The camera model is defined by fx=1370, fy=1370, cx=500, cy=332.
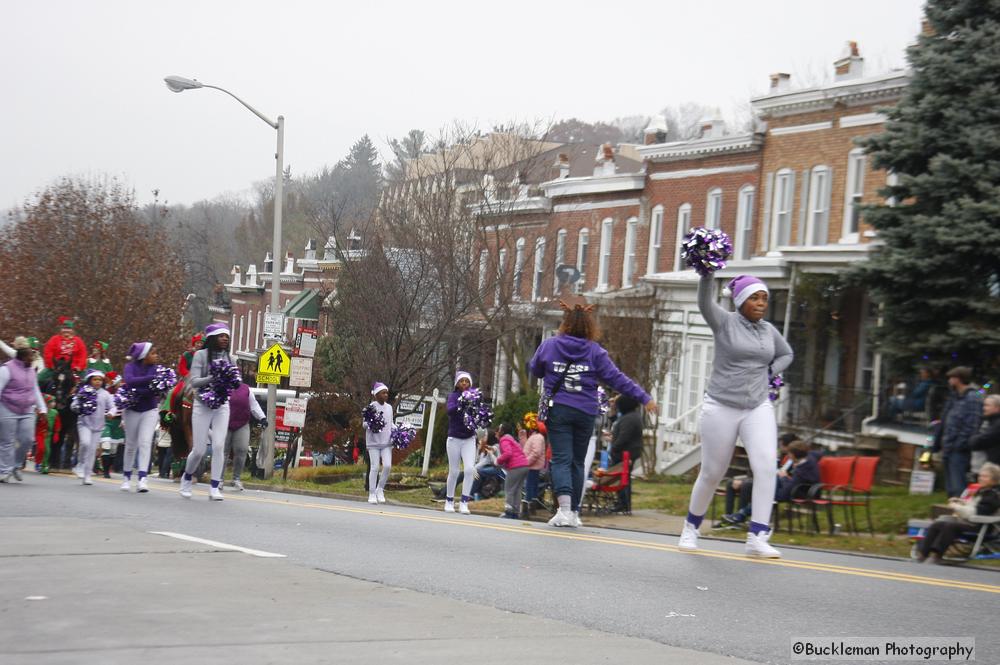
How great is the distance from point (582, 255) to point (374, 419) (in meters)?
23.5

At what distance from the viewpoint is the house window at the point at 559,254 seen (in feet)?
143

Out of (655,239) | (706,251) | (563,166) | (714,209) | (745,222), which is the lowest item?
(706,251)

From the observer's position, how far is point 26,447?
61.7ft

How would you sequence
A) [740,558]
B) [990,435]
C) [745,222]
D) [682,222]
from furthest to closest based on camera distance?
[682,222]
[745,222]
[990,435]
[740,558]

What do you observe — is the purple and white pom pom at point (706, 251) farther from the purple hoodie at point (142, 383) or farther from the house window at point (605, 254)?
the house window at point (605, 254)

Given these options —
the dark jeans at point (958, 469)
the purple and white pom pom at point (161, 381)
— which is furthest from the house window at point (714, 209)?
the purple and white pom pom at point (161, 381)

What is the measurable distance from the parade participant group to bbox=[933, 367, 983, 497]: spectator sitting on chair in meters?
3.80

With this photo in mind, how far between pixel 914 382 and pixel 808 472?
9.48 meters

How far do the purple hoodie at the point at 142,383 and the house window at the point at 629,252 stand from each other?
84.4 feet

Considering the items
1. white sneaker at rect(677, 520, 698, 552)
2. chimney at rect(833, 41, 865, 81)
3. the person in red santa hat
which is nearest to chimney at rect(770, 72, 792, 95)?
chimney at rect(833, 41, 865, 81)

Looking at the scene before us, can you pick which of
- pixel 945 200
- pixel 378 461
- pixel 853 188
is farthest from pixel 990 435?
pixel 853 188

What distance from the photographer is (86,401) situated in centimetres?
2019

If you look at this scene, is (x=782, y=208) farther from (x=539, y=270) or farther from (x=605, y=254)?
(x=539, y=270)

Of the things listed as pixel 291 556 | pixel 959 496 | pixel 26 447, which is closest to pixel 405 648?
pixel 291 556
